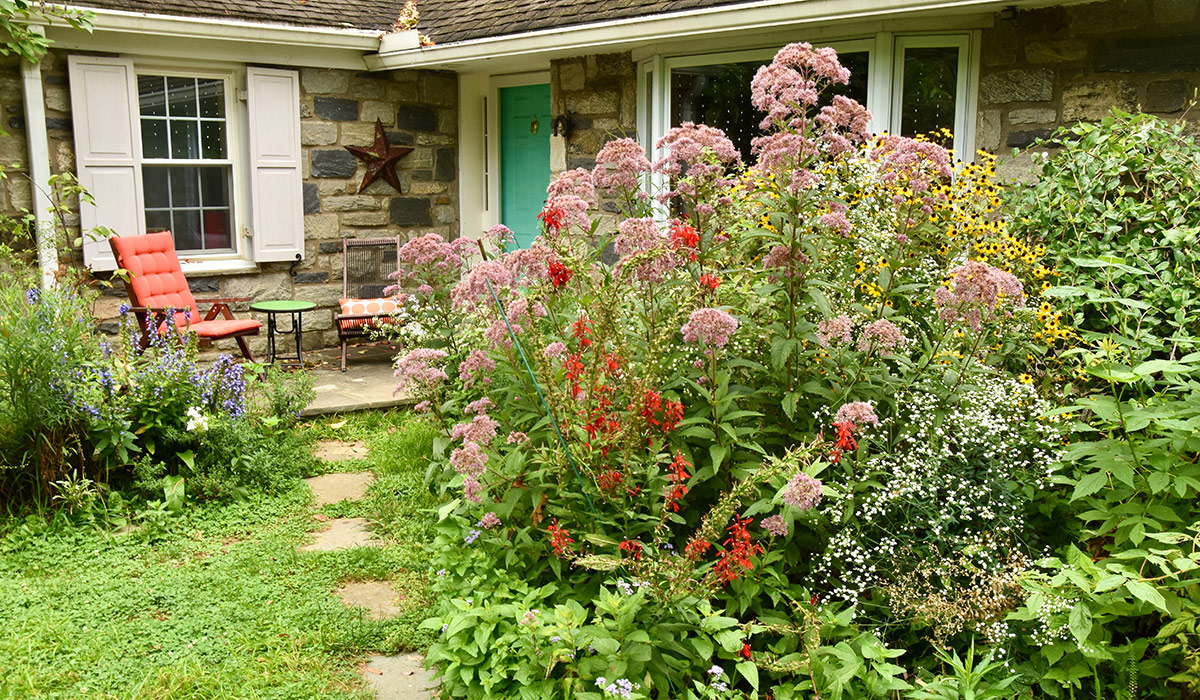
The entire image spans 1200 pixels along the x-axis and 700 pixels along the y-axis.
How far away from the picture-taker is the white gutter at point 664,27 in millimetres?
5207

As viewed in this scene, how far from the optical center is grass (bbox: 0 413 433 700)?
3.21 meters

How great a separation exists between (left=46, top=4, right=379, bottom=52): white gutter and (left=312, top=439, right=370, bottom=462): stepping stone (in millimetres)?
3453

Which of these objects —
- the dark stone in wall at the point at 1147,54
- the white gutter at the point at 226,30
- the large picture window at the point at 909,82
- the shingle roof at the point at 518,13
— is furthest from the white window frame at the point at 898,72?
the white gutter at the point at 226,30

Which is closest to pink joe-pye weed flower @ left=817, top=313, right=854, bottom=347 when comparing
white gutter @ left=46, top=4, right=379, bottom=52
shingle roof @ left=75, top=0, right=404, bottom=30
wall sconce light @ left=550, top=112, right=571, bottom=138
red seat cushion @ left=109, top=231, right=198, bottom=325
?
wall sconce light @ left=550, top=112, right=571, bottom=138

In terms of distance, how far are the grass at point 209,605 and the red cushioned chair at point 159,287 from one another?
2.69 meters

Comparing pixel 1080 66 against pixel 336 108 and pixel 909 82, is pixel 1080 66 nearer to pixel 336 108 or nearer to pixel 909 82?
pixel 909 82

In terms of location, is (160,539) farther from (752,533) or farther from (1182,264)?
(1182,264)

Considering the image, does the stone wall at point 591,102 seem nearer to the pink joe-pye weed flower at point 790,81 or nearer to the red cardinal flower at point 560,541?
the pink joe-pye weed flower at point 790,81

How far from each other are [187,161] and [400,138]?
6.33 feet

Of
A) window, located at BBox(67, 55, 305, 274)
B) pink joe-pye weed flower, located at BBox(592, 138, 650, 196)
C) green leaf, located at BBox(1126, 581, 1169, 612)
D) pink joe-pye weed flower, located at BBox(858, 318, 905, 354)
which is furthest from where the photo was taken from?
window, located at BBox(67, 55, 305, 274)

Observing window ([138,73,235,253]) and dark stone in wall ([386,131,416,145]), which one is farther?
dark stone in wall ([386,131,416,145])

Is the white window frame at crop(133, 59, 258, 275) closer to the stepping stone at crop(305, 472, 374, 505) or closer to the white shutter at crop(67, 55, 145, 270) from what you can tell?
the white shutter at crop(67, 55, 145, 270)

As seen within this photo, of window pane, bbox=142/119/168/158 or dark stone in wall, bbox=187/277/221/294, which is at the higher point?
window pane, bbox=142/119/168/158

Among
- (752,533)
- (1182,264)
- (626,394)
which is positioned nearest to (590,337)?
(626,394)
